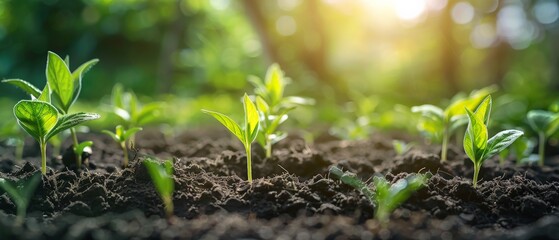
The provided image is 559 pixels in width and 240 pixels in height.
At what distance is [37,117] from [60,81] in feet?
1.15

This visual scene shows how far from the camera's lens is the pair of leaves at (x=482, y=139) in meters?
1.97

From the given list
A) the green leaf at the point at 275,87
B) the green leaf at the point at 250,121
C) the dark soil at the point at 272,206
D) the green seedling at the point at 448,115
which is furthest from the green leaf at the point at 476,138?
the green leaf at the point at 275,87

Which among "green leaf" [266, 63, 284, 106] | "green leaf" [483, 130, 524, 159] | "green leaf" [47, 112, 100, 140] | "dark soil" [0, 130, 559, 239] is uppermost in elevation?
"green leaf" [266, 63, 284, 106]

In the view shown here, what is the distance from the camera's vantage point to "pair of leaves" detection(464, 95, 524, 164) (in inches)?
77.7

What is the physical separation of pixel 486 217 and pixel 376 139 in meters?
1.82

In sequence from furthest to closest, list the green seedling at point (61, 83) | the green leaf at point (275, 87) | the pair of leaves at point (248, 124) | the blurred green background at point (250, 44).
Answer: the blurred green background at point (250, 44), the green leaf at point (275, 87), the green seedling at point (61, 83), the pair of leaves at point (248, 124)

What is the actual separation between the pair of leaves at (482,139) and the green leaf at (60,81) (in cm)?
173

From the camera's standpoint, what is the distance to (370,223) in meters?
1.64

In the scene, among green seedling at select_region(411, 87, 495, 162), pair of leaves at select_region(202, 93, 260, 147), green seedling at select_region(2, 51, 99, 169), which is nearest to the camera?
pair of leaves at select_region(202, 93, 260, 147)

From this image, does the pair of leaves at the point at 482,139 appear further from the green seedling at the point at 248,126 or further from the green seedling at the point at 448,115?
the green seedling at the point at 248,126

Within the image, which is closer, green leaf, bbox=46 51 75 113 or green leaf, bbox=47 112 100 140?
green leaf, bbox=47 112 100 140

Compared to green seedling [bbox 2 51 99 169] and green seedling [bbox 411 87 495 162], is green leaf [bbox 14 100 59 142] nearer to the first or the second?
green seedling [bbox 2 51 99 169]

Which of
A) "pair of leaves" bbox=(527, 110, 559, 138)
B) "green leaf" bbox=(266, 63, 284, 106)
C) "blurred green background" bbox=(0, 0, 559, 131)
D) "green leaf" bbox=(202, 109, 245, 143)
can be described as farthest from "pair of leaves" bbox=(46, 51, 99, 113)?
"blurred green background" bbox=(0, 0, 559, 131)

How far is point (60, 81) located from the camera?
2.31m
